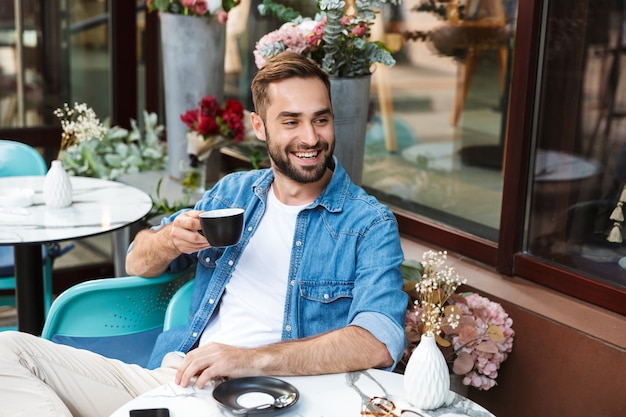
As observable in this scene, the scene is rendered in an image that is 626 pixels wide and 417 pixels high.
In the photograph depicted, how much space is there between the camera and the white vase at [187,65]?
388 centimetres

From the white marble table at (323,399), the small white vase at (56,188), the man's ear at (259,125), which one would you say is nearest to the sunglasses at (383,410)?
the white marble table at (323,399)

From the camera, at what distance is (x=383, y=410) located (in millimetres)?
1738

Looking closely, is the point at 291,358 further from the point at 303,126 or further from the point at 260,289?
the point at 303,126

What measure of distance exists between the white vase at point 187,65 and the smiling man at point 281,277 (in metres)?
1.49

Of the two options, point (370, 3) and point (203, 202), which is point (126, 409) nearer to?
point (203, 202)

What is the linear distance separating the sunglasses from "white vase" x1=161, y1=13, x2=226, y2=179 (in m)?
2.47

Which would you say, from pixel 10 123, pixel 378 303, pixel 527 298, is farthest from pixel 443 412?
pixel 10 123

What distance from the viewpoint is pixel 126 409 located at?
1717 millimetres

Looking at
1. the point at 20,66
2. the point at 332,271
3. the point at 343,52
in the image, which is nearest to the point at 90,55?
the point at 20,66

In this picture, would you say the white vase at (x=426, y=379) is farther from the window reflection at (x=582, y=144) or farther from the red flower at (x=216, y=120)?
the red flower at (x=216, y=120)

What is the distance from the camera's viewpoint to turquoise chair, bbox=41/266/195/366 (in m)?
2.64

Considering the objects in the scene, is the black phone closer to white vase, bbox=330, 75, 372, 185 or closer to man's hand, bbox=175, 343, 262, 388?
man's hand, bbox=175, 343, 262, 388

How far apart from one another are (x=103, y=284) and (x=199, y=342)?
415 millimetres

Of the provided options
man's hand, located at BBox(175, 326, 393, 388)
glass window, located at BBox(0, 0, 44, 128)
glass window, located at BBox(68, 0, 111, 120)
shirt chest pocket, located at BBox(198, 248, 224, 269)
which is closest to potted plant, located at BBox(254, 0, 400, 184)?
shirt chest pocket, located at BBox(198, 248, 224, 269)
